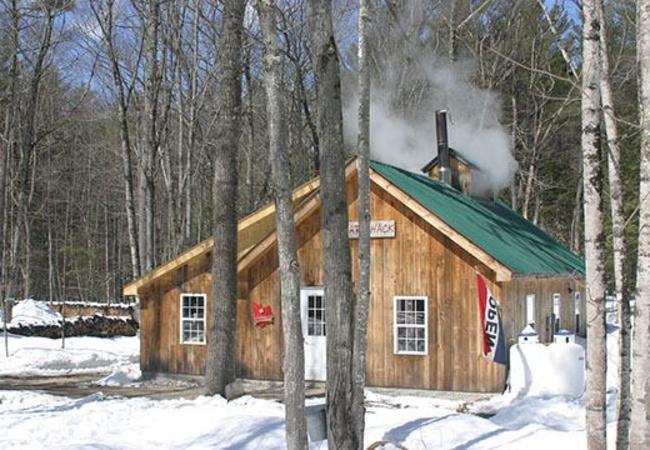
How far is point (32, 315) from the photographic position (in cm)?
3108

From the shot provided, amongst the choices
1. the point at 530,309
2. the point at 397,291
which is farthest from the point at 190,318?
the point at 530,309

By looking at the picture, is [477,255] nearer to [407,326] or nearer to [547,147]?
[407,326]

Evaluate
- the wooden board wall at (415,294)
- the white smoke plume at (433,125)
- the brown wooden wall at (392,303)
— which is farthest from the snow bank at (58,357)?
the white smoke plume at (433,125)

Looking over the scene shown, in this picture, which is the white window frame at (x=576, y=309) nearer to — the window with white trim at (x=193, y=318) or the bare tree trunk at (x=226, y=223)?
the window with white trim at (x=193, y=318)

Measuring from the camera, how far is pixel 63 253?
155ft

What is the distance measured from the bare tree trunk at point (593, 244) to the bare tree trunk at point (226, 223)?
8.19m

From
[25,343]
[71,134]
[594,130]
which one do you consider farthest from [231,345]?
[71,134]

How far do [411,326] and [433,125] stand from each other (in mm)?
16248

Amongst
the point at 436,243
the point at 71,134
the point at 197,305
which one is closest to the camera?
the point at 436,243

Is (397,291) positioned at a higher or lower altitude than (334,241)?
lower

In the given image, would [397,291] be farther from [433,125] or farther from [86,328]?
[86,328]

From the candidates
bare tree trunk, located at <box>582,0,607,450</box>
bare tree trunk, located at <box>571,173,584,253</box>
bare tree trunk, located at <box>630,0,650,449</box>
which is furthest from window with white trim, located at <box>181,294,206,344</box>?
bare tree trunk, located at <box>571,173,584,253</box>

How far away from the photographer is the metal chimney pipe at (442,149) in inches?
871

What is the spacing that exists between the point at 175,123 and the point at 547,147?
1692cm
